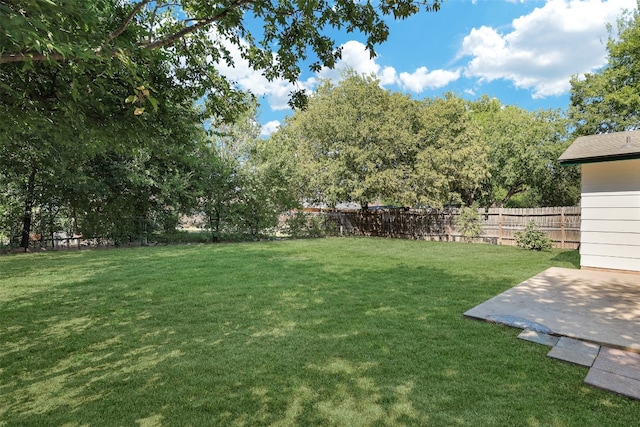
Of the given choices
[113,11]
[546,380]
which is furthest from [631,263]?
[113,11]

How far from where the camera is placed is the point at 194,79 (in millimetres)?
4617

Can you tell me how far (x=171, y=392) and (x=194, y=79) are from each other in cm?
391

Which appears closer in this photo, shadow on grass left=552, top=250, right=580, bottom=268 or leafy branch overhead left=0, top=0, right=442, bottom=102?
leafy branch overhead left=0, top=0, right=442, bottom=102

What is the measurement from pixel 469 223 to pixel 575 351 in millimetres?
11921

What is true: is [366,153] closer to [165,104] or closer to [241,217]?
[241,217]

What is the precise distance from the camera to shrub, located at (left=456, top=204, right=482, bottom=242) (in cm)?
1404

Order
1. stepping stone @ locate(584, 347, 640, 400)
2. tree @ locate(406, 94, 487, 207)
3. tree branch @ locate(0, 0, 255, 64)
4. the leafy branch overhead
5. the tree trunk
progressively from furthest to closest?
1. tree @ locate(406, 94, 487, 207)
2. the tree trunk
3. stepping stone @ locate(584, 347, 640, 400)
4. tree branch @ locate(0, 0, 255, 64)
5. the leafy branch overhead

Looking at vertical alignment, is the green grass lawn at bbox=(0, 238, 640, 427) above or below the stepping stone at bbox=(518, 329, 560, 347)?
below

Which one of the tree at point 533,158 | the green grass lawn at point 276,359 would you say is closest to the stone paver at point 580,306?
the green grass lawn at point 276,359

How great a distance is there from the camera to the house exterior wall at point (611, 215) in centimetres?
629

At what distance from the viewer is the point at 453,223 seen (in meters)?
15.1

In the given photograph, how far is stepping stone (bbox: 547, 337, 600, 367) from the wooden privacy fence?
407 inches

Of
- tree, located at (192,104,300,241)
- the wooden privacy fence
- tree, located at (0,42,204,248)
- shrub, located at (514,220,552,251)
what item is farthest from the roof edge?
tree, located at (192,104,300,241)

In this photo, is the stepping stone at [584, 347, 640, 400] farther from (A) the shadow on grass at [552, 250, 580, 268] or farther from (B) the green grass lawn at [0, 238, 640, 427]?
(A) the shadow on grass at [552, 250, 580, 268]
